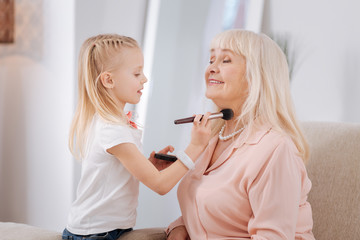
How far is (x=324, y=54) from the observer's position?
231cm

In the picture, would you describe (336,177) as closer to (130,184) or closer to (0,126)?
(130,184)

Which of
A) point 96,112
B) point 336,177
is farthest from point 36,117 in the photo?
point 336,177

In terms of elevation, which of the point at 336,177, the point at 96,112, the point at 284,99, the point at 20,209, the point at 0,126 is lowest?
the point at 20,209

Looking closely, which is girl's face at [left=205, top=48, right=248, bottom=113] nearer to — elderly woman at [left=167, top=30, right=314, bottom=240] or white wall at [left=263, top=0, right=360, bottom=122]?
elderly woman at [left=167, top=30, right=314, bottom=240]

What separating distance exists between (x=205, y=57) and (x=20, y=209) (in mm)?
1443

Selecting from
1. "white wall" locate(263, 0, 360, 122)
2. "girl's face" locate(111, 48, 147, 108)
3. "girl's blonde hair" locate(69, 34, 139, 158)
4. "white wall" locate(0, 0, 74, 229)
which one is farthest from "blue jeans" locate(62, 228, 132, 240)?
"white wall" locate(263, 0, 360, 122)

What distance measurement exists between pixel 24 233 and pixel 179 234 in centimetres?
48

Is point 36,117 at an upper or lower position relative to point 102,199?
lower

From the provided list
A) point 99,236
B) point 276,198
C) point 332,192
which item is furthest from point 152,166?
point 332,192

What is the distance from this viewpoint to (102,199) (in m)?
1.24

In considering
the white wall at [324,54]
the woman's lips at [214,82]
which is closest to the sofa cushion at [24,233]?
the woman's lips at [214,82]

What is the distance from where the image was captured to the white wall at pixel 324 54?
2166mm

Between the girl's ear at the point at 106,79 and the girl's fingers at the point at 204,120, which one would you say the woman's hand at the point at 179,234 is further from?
the girl's ear at the point at 106,79

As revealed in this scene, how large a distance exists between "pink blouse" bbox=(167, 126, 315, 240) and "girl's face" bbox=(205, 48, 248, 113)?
0.12m
